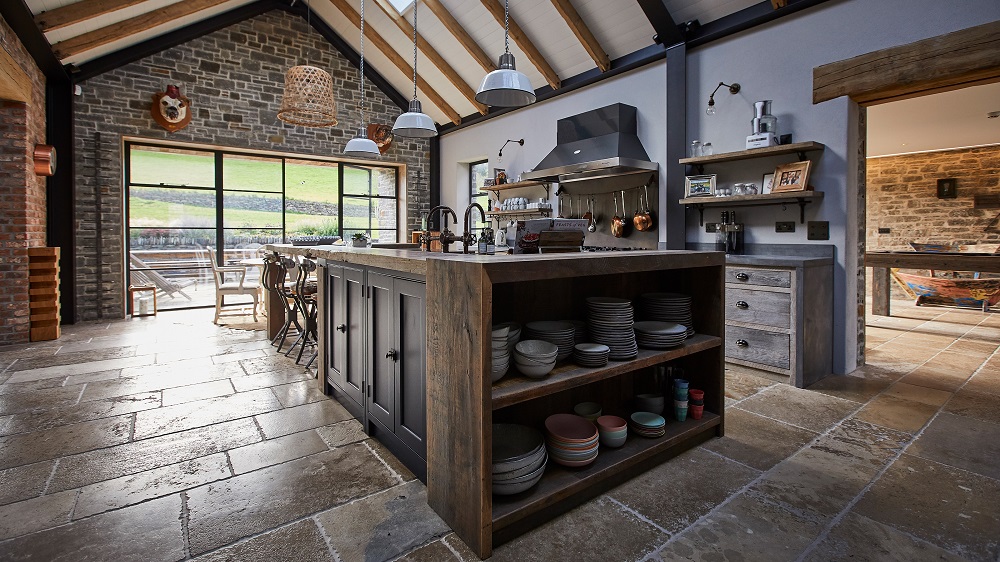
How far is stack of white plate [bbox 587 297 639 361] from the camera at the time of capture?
2150 mm

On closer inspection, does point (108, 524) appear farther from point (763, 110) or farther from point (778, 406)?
point (763, 110)

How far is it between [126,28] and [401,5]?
313 cm

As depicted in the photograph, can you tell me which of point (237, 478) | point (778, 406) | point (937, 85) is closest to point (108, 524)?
point (237, 478)

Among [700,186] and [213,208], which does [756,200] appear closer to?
[700,186]

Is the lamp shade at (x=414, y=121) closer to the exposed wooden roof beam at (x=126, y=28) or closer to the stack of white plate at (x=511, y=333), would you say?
the stack of white plate at (x=511, y=333)

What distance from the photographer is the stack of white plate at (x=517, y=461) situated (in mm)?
1773

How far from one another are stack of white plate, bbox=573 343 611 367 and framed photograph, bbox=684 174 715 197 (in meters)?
2.92

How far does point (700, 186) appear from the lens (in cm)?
446

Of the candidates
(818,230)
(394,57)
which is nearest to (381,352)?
(818,230)

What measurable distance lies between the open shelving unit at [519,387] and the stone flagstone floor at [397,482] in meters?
0.09

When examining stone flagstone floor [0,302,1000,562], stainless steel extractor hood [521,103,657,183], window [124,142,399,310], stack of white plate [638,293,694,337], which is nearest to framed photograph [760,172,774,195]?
stainless steel extractor hood [521,103,657,183]

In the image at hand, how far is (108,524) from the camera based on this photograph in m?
1.82

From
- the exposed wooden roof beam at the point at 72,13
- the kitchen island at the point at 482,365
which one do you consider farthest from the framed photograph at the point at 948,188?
the exposed wooden roof beam at the point at 72,13

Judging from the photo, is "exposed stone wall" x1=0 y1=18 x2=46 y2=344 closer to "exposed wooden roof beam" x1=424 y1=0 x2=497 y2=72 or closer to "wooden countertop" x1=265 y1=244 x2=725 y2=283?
"exposed wooden roof beam" x1=424 y1=0 x2=497 y2=72
